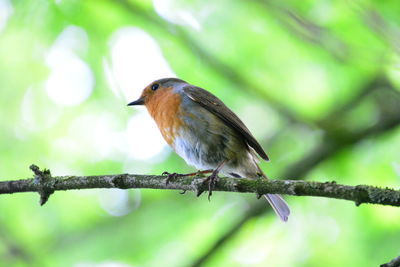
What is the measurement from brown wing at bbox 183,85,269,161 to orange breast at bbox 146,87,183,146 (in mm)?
207

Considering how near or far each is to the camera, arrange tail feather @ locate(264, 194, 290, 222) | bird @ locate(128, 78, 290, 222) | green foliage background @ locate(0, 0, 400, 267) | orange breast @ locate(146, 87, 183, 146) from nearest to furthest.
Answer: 1. tail feather @ locate(264, 194, 290, 222)
2. bird @ locate(128, 78, 290, 222)
3. orange breast @ locate(146, 87, 183, 146)
4. green foliage background @ locate(0, 0, 400, 267)

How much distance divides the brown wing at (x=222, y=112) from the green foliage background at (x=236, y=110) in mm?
835

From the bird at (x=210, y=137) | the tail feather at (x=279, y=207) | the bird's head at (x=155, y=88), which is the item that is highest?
the bird's head at (x=155, y=88)

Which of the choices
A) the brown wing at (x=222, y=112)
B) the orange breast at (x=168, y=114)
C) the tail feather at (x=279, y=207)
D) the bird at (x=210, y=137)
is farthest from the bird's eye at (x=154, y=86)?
the tail feather at (x=279, y=207)

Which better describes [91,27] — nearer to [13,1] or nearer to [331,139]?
[13,1]

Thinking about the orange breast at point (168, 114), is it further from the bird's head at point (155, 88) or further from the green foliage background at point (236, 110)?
the green foliage background at point (236, 110)

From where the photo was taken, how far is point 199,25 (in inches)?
301

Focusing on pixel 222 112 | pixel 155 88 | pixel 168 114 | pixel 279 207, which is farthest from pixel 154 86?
pixel 279 207

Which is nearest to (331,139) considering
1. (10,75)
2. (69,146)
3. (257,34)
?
(257,34)

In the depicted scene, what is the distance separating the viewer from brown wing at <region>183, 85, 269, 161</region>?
5.69 m

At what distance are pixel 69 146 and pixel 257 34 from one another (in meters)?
3.13

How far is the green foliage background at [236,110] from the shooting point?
21.3 feet

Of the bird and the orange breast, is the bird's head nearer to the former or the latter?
the orange breast

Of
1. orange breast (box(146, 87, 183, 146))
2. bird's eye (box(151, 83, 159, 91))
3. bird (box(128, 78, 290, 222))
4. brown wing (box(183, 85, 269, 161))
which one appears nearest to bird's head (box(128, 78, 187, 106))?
bird's eye (box(151, 83, 159, 91))
